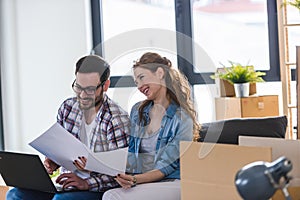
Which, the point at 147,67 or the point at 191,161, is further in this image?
the point at 147,67

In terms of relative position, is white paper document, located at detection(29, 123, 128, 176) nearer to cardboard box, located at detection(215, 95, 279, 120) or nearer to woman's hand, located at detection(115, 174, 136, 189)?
woman's hand, located at detection(115, 174, 136, 189)

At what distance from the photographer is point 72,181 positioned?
2.25 meters

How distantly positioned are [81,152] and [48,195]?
12.4 inches

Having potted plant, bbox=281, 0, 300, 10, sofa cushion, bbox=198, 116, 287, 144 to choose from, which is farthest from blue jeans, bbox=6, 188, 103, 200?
potted plant, bbox=281, 0, 300, 10

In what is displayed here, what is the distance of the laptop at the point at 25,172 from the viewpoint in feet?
7.06

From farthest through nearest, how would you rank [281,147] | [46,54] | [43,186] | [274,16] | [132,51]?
[46,54] < [274,16] < [43,186] < [132,51] < [281,147]

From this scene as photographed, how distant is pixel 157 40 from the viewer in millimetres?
2105

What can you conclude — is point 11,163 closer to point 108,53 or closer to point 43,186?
point 43,186

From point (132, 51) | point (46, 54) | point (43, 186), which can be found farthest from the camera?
point (46, 54)

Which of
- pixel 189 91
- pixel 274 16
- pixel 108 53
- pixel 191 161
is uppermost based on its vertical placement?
pixel 274 16

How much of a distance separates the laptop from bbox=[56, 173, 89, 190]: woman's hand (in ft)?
0.10

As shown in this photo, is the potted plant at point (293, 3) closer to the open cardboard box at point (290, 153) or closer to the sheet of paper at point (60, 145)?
the sheet of paper at point (60, 145)

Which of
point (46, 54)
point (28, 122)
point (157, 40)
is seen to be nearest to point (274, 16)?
point (46, 54)

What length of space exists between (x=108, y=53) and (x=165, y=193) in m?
0.55
